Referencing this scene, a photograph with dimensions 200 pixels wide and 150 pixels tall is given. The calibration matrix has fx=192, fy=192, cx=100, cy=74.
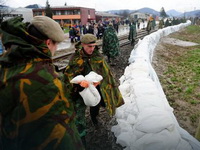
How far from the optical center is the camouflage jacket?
2.98 meters

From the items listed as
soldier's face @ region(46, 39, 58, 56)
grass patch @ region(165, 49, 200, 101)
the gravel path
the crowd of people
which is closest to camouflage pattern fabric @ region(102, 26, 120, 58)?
grass patch @ region(165, 49, 200, 101)

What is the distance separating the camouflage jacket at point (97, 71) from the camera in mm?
2980

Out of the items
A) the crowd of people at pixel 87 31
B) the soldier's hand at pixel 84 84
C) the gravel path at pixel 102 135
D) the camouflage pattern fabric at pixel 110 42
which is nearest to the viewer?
the soldier's hand at pixel 84 84

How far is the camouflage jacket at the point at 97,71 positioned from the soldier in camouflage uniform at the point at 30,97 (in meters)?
1.62

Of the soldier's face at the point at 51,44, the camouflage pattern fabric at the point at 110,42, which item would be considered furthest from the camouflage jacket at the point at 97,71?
the camouflage pattern fabric at the point at 110,42

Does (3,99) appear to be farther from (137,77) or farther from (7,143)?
(137,77)

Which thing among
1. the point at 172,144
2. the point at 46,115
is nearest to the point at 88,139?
the point at 172,144

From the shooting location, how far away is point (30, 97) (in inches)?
47.4

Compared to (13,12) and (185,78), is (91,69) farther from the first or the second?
(13,12)

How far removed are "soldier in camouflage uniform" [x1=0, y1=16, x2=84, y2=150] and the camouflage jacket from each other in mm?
1625

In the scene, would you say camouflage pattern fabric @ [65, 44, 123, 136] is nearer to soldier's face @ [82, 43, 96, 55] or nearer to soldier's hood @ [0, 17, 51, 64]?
soldier's face @ [82, 43, 96, 55]

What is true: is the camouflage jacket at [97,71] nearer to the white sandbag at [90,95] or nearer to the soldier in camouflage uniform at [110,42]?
the white sandbag at [90,95]

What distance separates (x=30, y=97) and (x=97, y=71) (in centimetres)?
190

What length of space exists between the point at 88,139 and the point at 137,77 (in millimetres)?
2012
